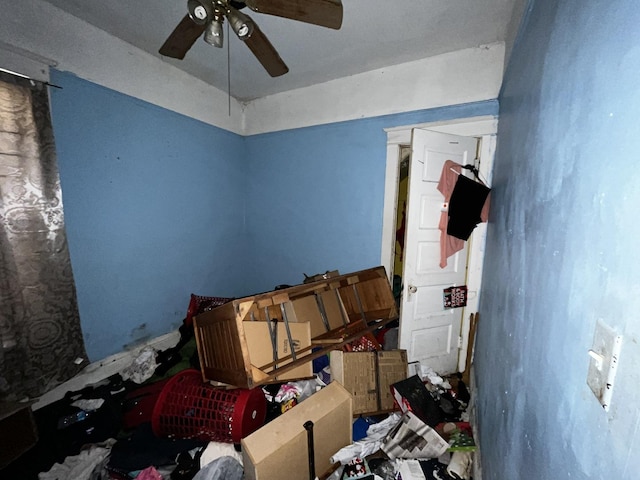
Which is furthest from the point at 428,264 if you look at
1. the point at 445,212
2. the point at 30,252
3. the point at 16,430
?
the point at 16,430

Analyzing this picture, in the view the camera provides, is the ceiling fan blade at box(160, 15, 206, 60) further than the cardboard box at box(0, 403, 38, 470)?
No

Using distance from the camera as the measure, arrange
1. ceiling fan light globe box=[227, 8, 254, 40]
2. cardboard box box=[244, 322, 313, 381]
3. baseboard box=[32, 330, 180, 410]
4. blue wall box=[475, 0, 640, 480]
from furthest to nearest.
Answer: baseboard box=[32, 330, 180, 410]
cardboard box box=[244, 322, 313, 381]
ceiling fan light globe box=[227, 8, 254, 40]
blue wall box=[475, 0, 640, 480]

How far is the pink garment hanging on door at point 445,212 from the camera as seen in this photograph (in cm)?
229

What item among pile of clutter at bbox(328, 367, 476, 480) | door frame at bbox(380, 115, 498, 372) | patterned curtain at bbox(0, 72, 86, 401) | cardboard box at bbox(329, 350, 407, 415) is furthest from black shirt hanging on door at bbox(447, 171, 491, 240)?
patterned curtain at bbox(0, 72, 86, 401)

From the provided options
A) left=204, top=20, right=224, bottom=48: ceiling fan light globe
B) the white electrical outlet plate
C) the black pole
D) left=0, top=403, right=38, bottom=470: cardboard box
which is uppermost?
left=204, top=20, right=224, bottom=48: ceiling fan light globe

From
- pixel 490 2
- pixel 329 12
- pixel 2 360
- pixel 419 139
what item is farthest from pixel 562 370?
pixel 2 360

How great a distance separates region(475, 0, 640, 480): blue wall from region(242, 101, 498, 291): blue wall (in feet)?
5.60

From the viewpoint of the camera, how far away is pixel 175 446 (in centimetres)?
169

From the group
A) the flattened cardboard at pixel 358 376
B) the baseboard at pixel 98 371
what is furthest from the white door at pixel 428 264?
the baseboard at pixel 98 371

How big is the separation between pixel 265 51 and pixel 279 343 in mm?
1984

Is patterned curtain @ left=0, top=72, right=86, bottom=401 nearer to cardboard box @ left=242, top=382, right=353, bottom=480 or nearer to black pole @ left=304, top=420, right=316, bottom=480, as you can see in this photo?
→ cardboard box @ left=242, top=382, right=353, bottom=480

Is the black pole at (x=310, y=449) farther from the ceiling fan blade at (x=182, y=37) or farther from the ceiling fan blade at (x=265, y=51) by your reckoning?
the ceiling fan blade at (x=182, y=37)

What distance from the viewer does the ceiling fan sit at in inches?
51.6

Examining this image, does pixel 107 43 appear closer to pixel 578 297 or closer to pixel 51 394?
pixel 51 394
